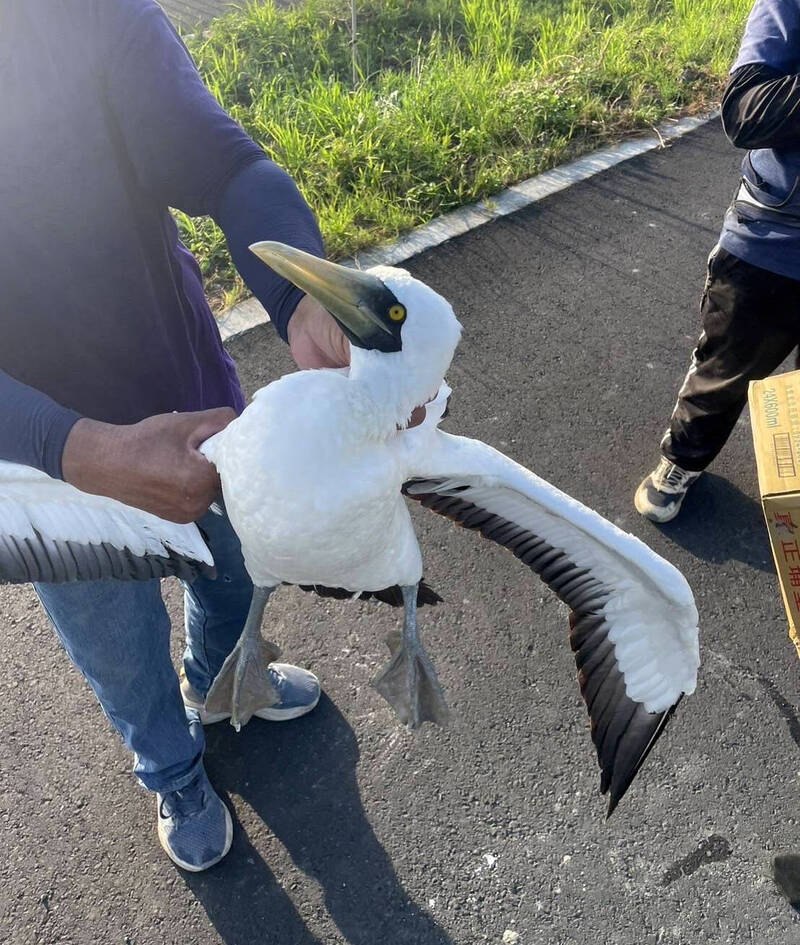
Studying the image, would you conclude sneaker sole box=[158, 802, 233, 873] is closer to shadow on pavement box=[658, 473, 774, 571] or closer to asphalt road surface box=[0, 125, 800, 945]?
asphalt road surface box=[0, 125, 800, 945]

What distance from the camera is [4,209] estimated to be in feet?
4.71

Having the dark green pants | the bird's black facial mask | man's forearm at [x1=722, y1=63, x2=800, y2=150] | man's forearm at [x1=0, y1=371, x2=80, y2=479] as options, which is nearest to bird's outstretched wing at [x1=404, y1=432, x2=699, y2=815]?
the bird's black facial mask

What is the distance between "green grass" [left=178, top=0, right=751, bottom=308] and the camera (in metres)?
4.58

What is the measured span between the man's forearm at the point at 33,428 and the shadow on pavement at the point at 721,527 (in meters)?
2.31

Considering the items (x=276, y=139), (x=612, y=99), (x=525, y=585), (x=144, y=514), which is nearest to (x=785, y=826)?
Result: (x=525, y=585)

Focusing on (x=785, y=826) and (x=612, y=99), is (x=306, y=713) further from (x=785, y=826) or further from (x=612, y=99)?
(x=612, y=99)

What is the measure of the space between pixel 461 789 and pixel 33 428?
1611 mm

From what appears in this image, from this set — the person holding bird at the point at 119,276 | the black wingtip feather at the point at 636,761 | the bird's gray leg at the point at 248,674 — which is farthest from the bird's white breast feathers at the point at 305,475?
the black wingtip feather at the point at 636,761

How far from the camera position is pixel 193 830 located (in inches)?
86.4

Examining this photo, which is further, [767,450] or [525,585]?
[525,585]

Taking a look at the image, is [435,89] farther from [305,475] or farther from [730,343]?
[305,475]

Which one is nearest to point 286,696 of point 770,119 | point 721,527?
point 721,527

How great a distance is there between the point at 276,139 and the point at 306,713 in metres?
Result: 3.64

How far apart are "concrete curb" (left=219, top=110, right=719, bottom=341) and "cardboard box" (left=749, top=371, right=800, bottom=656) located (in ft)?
7.92
